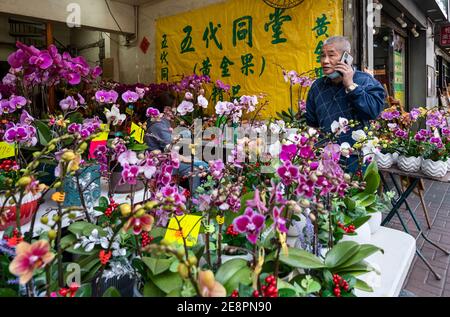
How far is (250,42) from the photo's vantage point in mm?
3674

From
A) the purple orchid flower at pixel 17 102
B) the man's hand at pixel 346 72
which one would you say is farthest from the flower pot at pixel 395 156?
the purple orchid flower at pixel 17 102

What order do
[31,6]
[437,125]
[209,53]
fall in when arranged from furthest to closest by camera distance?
[209,53]
[31,6]
[437,125]

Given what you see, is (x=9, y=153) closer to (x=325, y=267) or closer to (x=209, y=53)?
(x=325, y=267)

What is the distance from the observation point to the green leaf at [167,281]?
2.36ft

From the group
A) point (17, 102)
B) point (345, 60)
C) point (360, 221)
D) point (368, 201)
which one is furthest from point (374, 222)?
point (17, 102)

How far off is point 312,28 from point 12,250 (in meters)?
3.09

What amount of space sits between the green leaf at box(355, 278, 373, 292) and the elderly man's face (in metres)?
1.39

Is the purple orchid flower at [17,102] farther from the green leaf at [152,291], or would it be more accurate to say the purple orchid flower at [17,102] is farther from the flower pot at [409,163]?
the flower pot at [409,163]

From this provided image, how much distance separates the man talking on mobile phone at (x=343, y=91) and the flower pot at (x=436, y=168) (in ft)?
1.67

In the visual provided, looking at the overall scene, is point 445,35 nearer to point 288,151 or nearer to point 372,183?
point 372,183

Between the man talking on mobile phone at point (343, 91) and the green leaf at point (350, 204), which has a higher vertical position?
the man talking on mobile phone at point (343, 91)

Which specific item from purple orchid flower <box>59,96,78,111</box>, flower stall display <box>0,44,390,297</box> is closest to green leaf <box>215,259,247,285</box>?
flower stall display <box>0,44,390,297</box>
